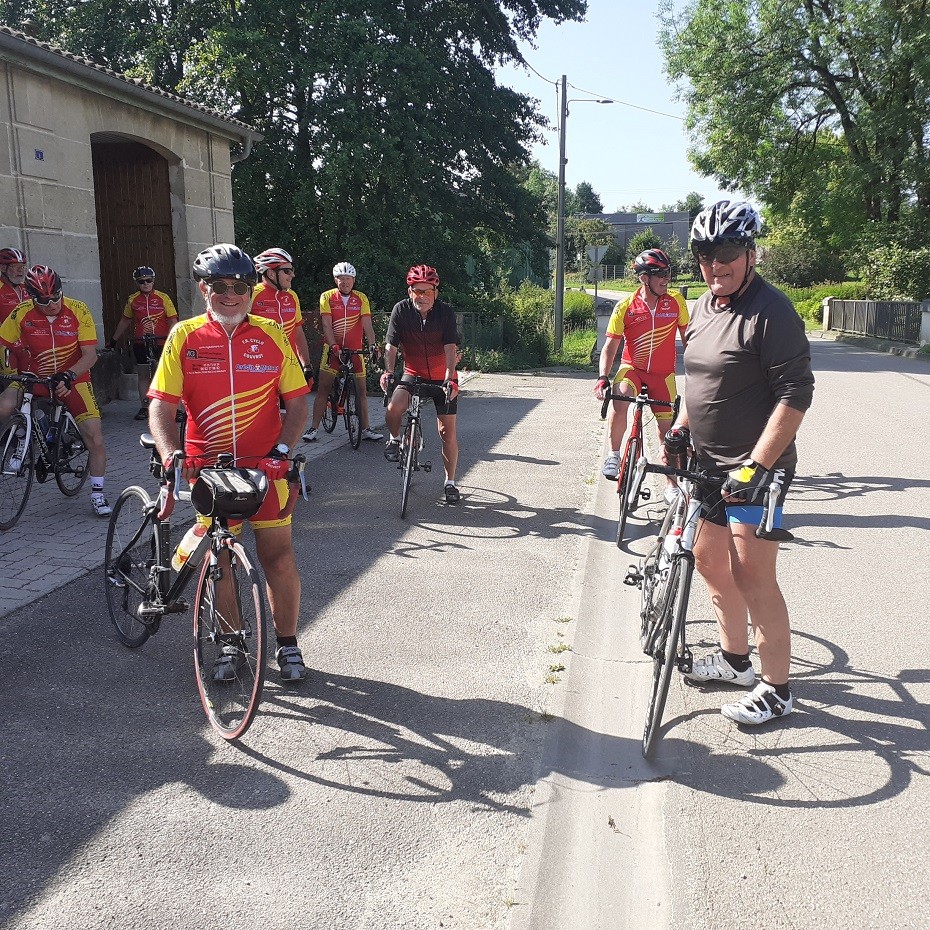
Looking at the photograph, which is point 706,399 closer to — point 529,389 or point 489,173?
point 529,389

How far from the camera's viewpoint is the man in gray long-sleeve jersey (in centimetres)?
366

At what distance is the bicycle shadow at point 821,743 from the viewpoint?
3549mm

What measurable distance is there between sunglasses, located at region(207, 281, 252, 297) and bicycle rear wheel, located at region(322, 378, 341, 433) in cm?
702

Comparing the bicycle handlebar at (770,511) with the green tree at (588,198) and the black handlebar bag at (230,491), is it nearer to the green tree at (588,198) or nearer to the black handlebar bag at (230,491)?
the black handlebar bag at (230,491)

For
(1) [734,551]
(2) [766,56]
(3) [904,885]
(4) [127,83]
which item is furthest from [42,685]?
(2) [766,56]

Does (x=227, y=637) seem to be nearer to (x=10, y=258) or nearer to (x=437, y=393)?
(x=437, y=393)

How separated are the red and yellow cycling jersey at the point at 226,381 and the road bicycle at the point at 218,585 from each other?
0.73 ft

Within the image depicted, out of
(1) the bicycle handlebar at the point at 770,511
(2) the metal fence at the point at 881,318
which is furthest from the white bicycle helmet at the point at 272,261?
(2) the metal fence at the point at 881,318

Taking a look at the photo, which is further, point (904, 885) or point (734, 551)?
point (734, 551)

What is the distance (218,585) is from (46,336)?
13.9ft

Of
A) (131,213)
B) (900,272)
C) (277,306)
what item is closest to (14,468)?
(277,306)

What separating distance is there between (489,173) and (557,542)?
1957 cm

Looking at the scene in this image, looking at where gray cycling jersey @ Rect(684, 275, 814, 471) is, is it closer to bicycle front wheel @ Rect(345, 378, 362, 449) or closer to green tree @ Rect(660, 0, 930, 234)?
bicycle front wheel @ Rect(345, 378, 362, 449)

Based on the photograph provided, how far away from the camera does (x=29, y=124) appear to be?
1170cm
